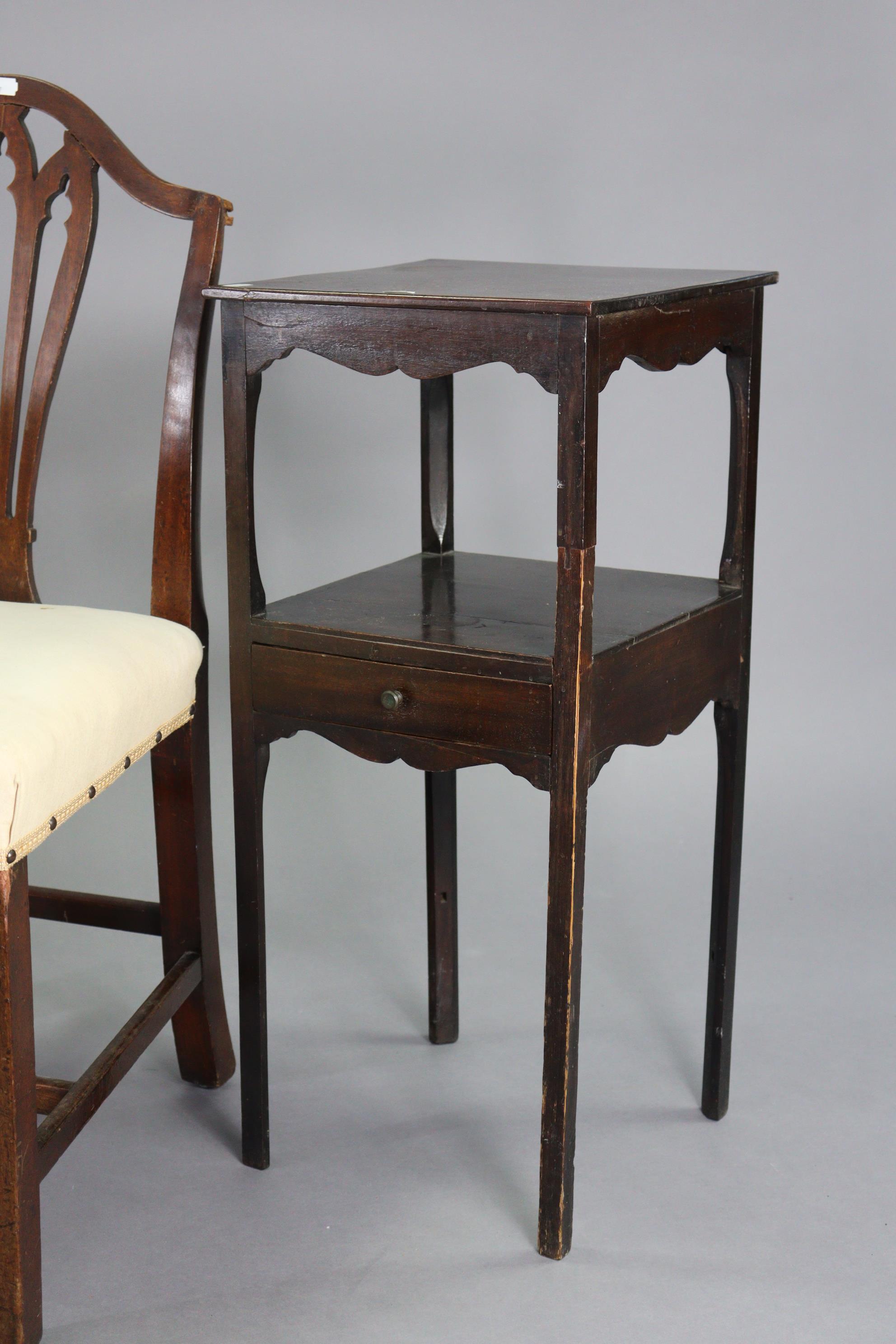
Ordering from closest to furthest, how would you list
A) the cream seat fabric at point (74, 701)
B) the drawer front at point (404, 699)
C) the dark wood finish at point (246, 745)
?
the cream seat fabric at point (74, 701) → the drawer front at point (404, 699) → the dark wood finish at point (246, 745)

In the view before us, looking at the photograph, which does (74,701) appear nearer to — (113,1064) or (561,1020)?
(113,1064)

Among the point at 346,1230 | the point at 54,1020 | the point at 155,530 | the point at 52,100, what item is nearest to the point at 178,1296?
the point at 346,1230

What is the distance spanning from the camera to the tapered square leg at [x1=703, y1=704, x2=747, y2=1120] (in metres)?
2.10

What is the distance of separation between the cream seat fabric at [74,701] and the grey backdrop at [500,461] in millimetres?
641

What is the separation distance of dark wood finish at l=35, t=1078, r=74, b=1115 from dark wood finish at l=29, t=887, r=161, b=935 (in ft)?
0.93

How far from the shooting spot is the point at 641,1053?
2.34 metres

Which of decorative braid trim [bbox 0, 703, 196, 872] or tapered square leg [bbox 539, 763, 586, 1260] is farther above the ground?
decorative braid trim [bbox 0, 703, 196, 872]

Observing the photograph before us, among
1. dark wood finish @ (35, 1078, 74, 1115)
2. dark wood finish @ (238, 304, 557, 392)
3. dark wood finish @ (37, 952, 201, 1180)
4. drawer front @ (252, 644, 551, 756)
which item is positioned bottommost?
dark wood finish @ (35, 1078, 74, 1115)

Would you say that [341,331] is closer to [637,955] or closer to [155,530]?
[155,530]

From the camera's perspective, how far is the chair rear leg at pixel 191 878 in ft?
6.91

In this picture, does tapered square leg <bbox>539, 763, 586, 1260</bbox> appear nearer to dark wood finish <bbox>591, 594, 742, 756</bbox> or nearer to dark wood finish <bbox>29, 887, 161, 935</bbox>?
dark wood finish <bbox>591, 594, 742, 756</bbox>

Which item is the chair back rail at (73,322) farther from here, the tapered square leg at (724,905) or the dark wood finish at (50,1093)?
the tapered square leg at (724,905)

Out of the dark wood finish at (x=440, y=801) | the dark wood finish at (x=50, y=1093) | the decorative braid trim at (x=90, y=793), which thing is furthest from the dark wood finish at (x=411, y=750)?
the dark wood finish at (x=50, y=1093)

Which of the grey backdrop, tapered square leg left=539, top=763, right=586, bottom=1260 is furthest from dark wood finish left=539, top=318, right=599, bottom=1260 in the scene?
the grey backdrop
